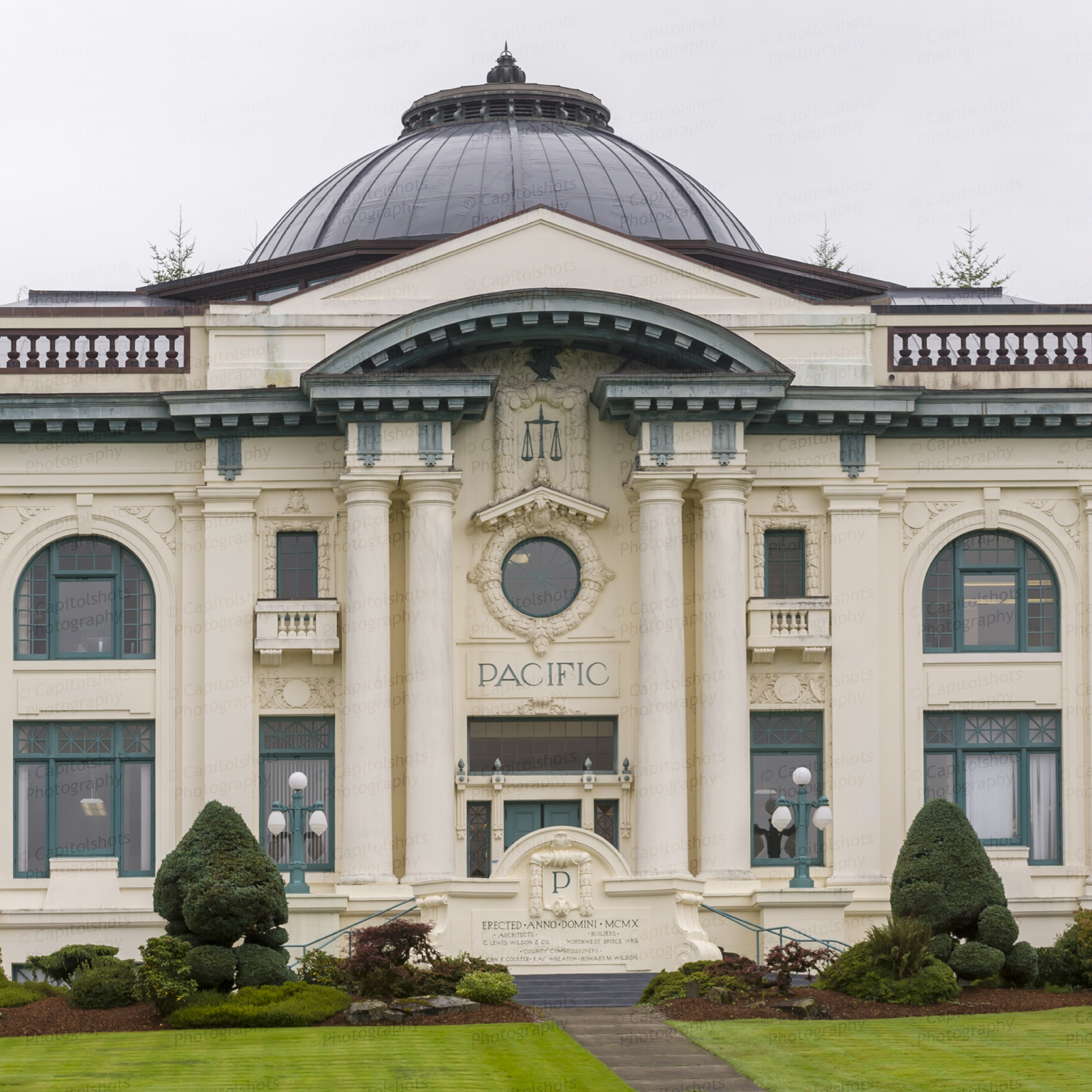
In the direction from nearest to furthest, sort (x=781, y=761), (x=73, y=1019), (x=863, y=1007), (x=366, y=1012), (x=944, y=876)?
(x=366, y=1012)
(x=73, y=1019)
(x=863, y=1007)
(x=944, y=876)
(x=781, y=761)

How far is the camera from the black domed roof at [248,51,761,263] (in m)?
42.6

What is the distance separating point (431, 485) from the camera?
1385 inches

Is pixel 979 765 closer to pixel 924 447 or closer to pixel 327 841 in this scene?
pixel 924 447

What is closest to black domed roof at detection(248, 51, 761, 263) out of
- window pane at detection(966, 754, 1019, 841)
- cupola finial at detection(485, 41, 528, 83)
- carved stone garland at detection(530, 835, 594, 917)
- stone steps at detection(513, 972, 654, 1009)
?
cupola finial at detection(485, 41, 528, 83)

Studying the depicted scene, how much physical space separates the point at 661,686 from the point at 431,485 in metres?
5.09

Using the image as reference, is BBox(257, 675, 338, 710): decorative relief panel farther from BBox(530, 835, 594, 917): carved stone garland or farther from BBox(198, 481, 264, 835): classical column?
BBox(530, 835, 594, 917): carved stone garland

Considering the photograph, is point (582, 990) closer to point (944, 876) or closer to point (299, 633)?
point (944, 876)

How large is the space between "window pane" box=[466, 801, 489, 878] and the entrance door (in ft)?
1.20

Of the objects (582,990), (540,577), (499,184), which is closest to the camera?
(582,990)

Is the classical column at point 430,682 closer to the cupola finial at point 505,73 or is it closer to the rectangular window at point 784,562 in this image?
→ the rectangular window at point 784,562

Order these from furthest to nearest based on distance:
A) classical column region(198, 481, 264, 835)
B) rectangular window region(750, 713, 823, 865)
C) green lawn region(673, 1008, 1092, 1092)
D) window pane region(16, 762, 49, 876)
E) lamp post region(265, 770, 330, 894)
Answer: rectangular window region(750, 713, 823, 865)
window pane region(16, 762, 49, 876)
classical column region(198, 481, 264, 835)
lamp post region(265, 770, 330, 894)
green lawn region(673, 1008, 1092, 1092)

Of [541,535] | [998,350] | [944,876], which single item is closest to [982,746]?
[944,876]

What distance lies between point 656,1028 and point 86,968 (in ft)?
27.1

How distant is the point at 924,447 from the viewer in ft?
121
